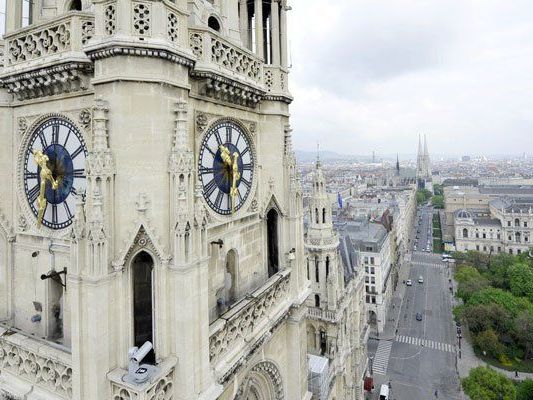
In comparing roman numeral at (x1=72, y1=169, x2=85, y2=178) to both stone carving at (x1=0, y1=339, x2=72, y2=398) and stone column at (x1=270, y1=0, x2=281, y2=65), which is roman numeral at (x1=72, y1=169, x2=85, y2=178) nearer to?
stone carving at (x1=0, y1=339, x2=72, y2=398)

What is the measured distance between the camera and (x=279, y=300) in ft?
39.0

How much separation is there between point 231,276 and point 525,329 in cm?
5375

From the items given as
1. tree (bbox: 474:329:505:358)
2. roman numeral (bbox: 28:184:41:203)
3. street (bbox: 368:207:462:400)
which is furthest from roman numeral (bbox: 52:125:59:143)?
tree (bbox: 474:329:505:358)

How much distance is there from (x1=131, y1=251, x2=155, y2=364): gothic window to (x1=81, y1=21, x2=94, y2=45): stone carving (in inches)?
183

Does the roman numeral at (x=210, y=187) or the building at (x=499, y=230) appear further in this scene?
the building at (x=499, y=230)

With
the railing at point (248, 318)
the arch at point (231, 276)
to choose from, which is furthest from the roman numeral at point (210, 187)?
the railing at point (248, 318)

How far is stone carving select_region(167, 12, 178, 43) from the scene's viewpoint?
768 cm

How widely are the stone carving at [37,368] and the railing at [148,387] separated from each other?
119 centimetres

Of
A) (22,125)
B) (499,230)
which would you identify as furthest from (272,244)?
(499,230)

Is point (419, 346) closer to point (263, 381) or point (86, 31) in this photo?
point (263, 381)

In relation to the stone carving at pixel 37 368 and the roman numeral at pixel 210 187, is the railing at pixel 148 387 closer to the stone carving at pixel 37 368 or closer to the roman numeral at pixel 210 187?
the stone carving at pixel 37 368

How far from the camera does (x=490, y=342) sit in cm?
5109

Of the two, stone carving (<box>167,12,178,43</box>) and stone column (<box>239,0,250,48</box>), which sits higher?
stone column (<box>239,0,250,48</box>)

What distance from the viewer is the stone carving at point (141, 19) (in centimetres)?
734
